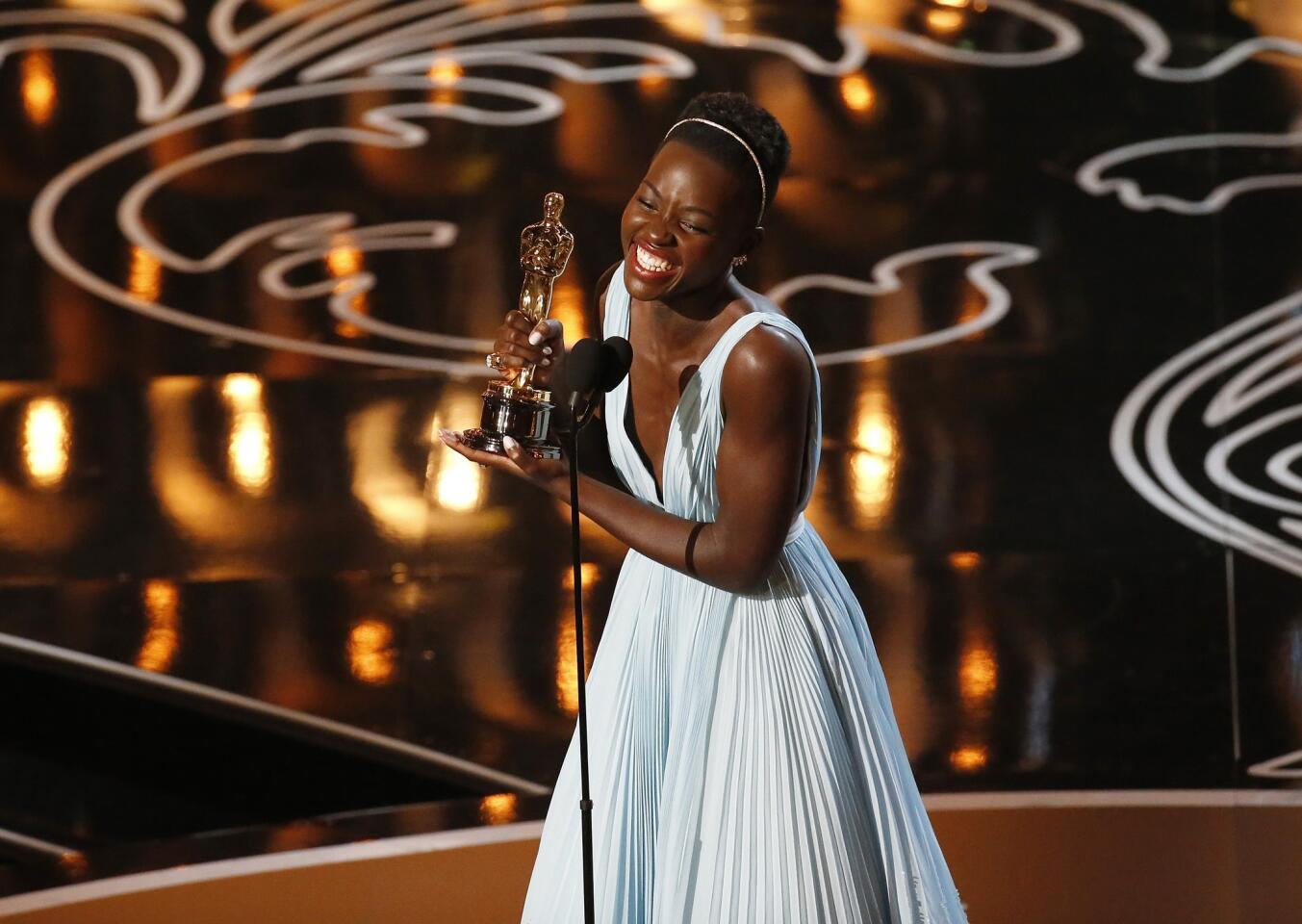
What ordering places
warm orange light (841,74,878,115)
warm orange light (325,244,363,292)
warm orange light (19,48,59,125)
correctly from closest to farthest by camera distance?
warm orange light (325,244,363,292) < warm orange light (19,48,59,125) < warm orange light (841,74,878,115)

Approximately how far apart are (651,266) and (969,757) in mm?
2426

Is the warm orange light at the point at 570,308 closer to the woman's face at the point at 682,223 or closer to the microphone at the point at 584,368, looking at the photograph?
the woman's face at the point at 682,223

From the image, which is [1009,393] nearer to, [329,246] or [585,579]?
[585,579]

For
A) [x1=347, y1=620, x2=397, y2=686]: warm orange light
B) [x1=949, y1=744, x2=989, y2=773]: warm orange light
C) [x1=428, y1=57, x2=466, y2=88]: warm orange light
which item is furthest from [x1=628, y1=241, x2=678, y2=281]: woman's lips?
[x1=428, y1=57, x2=466, y2=88]: warm orange light

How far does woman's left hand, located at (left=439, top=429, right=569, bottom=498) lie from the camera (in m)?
1.93

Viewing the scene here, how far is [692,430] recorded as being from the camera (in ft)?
6.56

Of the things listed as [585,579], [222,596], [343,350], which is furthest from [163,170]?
[585,579]

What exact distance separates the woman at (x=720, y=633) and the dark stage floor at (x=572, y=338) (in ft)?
5.02

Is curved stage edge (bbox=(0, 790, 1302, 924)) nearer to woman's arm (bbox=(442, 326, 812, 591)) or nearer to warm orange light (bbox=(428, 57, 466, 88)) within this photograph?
woman's arm (bbox=(442, 326, 812, 591))

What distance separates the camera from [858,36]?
641 centimetres

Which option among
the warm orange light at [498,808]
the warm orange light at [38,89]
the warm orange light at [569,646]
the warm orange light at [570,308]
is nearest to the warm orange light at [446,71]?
the warm orange light at [570,308]

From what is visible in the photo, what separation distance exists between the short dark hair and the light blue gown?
0.19m

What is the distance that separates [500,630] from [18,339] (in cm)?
218

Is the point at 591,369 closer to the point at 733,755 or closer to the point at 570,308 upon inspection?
the point at 733,755
